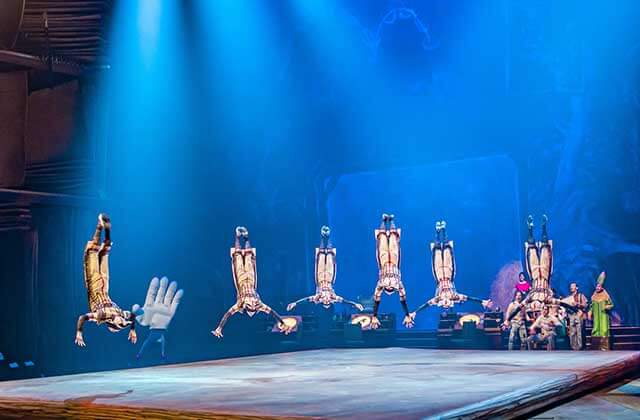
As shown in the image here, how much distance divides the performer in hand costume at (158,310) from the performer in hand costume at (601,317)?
Answer: 6.90m

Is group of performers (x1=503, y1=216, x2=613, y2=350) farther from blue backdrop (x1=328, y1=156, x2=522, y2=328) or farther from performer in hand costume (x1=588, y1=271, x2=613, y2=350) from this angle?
blue backdrop (x1=328, y1=156, x2=522, y2=328)

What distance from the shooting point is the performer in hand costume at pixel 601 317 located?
480 inches

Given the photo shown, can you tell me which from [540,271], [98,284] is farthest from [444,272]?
[98,284]

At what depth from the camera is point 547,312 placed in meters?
11.7

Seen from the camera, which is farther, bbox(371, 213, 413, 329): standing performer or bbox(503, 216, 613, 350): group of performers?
bbox(371, 213, 413, 329): standing performer

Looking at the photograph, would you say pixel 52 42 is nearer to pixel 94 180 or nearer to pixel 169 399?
pixel 94 180

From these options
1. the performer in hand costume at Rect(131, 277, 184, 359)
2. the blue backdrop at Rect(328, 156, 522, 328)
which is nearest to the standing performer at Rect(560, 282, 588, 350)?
the blue backdrop at Rect(328, 156, 522, 328)

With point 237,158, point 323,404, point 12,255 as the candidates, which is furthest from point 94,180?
point 323,404

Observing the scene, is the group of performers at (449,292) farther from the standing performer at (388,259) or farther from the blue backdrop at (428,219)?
the blue backdrop at (428,219)

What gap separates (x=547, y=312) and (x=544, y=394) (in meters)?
5.76

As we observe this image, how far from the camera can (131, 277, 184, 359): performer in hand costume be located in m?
13.8

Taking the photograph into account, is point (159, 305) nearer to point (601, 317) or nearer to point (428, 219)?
point (428, 219)

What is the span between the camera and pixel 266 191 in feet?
57.2

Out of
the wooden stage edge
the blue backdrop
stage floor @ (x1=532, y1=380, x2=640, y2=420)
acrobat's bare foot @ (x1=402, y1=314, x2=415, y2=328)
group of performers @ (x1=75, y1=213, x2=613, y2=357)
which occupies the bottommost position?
stage floor @ (x1=532, y1=380, x2=640, y2=420)
